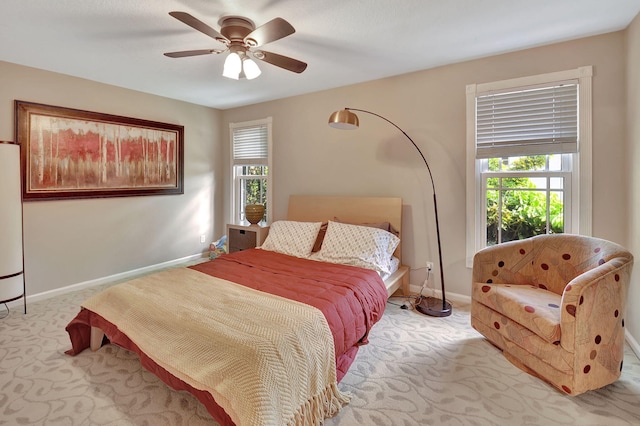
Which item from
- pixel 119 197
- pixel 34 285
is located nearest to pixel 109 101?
pixel 119 197

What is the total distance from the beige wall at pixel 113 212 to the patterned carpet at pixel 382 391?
3.89 feet

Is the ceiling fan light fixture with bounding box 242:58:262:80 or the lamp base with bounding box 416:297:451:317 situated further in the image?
the lamp base with bounding box 416:297:451:317

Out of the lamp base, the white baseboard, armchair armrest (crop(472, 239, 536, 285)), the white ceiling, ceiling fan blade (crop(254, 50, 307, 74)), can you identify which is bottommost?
the lamp base

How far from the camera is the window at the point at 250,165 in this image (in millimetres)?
4621

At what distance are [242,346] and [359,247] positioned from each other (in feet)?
5.60

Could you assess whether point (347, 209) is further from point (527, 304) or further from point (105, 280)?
point (105, 280)

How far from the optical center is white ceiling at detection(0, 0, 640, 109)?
2125mm

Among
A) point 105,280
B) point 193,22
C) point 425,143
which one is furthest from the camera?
point 105,280

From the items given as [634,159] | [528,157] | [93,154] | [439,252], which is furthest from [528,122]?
[93,154]

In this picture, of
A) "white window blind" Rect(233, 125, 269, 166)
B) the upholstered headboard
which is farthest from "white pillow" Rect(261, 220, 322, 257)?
"white window blind" Rect(233, 125, 269, 166)

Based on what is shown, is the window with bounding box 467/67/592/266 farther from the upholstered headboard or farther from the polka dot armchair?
the upholstered headboard

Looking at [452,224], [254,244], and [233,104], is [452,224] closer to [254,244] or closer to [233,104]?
[254,244]

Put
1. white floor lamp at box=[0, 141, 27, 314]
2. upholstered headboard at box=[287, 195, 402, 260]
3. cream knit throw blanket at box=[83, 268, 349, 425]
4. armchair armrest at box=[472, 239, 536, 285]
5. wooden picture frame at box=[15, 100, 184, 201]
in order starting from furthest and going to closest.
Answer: upholstered headboard at box=[287, 195, 402, 260]
wooden picture frame at box=[15, 100, 184, 201]
white floor lamp at box=[0, 141, 27, 314]
armchair armrest at box=[472, 239, 536, 285]
cream knit throw blanket at box=[83, 268, 349, 425]

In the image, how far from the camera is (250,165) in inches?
191
